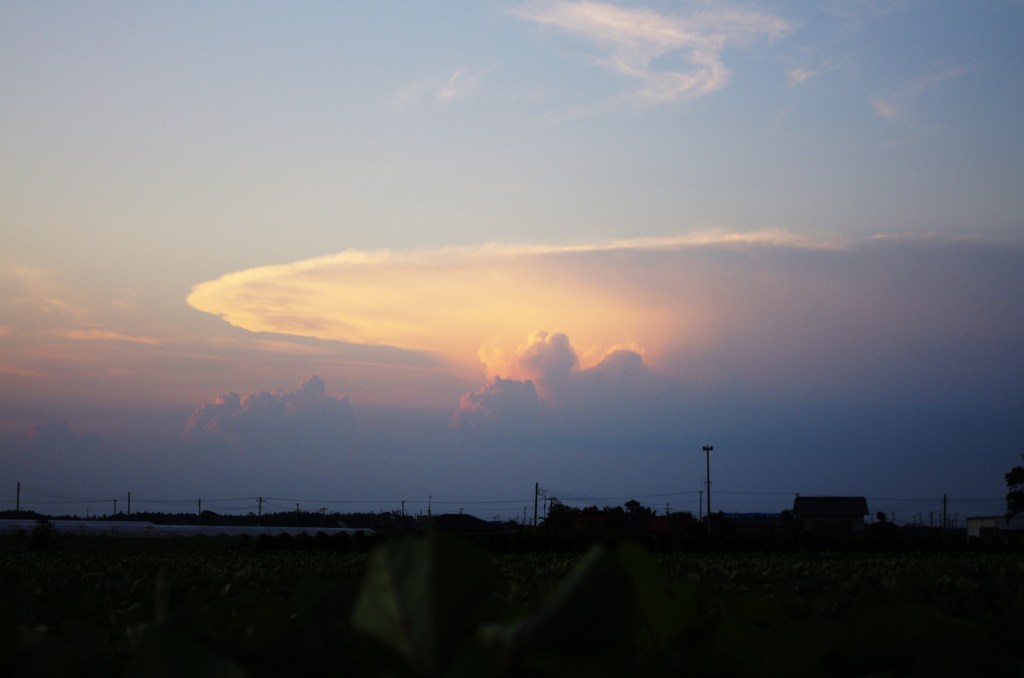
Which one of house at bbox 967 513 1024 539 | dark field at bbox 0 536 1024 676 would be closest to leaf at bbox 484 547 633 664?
dark field at bbox 0 536 1024 676

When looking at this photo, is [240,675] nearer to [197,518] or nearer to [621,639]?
[621,639]

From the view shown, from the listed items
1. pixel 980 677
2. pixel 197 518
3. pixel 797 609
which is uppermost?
pixel 980 677

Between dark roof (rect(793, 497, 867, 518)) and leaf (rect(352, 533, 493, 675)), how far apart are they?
298 feet

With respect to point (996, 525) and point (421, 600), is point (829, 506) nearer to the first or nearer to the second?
point (996, 525)

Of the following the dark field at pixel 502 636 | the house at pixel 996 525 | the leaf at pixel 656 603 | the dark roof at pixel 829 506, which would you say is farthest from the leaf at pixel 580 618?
the dark roof at pixel 829 506

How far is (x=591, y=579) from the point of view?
2.10 ft

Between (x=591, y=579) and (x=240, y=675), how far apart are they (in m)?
0.25

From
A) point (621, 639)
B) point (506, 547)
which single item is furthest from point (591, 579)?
point (506, 547)

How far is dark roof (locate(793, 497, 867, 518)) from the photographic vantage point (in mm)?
85812

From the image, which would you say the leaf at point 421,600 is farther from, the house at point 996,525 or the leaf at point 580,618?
the house at point 996,525

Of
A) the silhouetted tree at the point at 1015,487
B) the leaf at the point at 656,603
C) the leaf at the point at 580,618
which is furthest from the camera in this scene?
the silhouetted tree at the point at 1015,487

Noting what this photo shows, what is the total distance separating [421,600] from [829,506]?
92.7 meters

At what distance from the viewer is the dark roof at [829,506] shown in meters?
85.8

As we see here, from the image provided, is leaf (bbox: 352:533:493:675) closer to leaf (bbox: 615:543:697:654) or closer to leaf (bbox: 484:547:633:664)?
leaf (bbox: 484:547:633:664)
